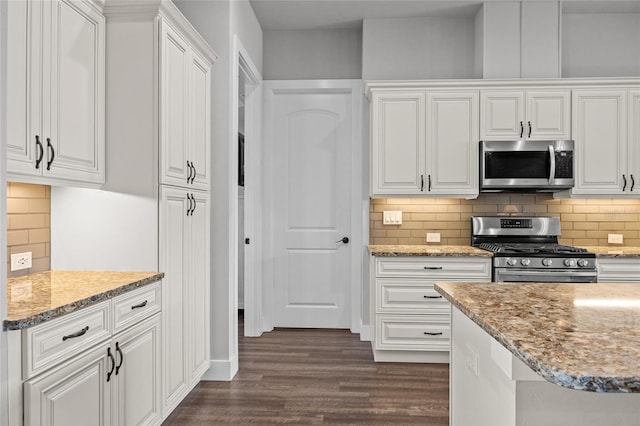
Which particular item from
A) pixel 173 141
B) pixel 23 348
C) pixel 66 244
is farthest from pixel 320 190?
pixel 23 348

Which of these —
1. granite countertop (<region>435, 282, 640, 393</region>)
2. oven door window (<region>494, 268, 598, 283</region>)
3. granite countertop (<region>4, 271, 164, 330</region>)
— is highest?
granite countertop (<region>435, 282, 640, 393</region>)

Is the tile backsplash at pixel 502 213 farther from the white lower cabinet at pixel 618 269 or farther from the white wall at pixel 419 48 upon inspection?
the white wall at pixel 419 48

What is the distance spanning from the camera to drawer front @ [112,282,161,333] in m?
2.09

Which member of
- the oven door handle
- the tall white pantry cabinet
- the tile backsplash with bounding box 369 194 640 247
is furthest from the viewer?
the tile backsplash with bounding box 369 194 640 247

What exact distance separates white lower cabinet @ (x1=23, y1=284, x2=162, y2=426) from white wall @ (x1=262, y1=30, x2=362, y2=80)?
10.2 feet

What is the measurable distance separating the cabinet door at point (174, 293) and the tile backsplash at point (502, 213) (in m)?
2.16

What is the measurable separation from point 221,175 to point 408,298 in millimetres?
1746

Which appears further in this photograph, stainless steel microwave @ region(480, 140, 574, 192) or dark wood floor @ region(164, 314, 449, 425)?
stainless steel microwave @ region(480, 140, 574, 192)

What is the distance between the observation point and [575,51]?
4547 millimetres

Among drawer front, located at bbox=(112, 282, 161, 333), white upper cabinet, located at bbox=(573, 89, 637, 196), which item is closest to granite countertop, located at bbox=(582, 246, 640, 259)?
white upper cabinet, located at bbox=(573, 89, 637, 196)

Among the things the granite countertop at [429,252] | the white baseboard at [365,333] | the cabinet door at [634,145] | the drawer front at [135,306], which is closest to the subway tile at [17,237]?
the drawer front at [135,306]

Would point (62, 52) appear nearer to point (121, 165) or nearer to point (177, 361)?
point (121, 165)

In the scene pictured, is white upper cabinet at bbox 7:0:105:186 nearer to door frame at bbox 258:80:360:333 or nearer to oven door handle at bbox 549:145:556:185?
door frame at bbox 258:80:360:333

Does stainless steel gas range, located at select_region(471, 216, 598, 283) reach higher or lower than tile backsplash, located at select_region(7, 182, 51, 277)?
lower
